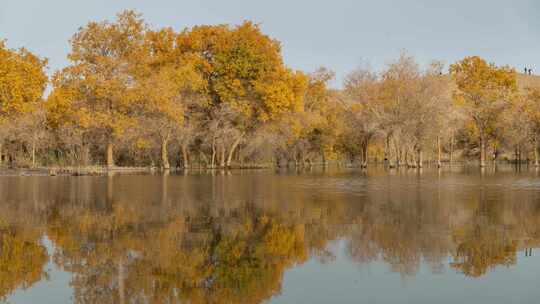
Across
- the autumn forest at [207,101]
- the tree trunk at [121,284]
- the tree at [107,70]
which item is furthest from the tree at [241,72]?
the tree trunk at [121,284]

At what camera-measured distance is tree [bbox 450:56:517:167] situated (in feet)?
232

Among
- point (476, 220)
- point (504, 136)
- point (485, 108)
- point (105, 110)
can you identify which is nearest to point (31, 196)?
point (476, 220)

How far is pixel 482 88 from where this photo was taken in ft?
235

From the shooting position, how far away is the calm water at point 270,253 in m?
6.52

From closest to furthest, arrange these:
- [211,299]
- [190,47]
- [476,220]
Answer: [211,299], [476,220], [190,47]

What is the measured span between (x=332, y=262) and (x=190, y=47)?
46.8 m

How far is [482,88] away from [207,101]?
37934 mm

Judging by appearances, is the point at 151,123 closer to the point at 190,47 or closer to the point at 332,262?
the point at 190,47

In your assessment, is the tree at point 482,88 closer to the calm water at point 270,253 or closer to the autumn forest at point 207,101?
the autumn forest at point 207,101

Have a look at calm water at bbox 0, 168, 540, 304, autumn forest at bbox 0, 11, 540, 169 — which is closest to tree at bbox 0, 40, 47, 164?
autumn forest at bbox 0, 11, 540, 169

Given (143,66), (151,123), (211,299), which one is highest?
(143,66)

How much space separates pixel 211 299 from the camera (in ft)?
20.2

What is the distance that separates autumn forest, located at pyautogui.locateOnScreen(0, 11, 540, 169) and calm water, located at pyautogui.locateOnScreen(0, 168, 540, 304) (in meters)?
31.1

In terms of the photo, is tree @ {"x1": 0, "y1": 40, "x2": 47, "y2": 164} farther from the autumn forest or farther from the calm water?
the calm water
